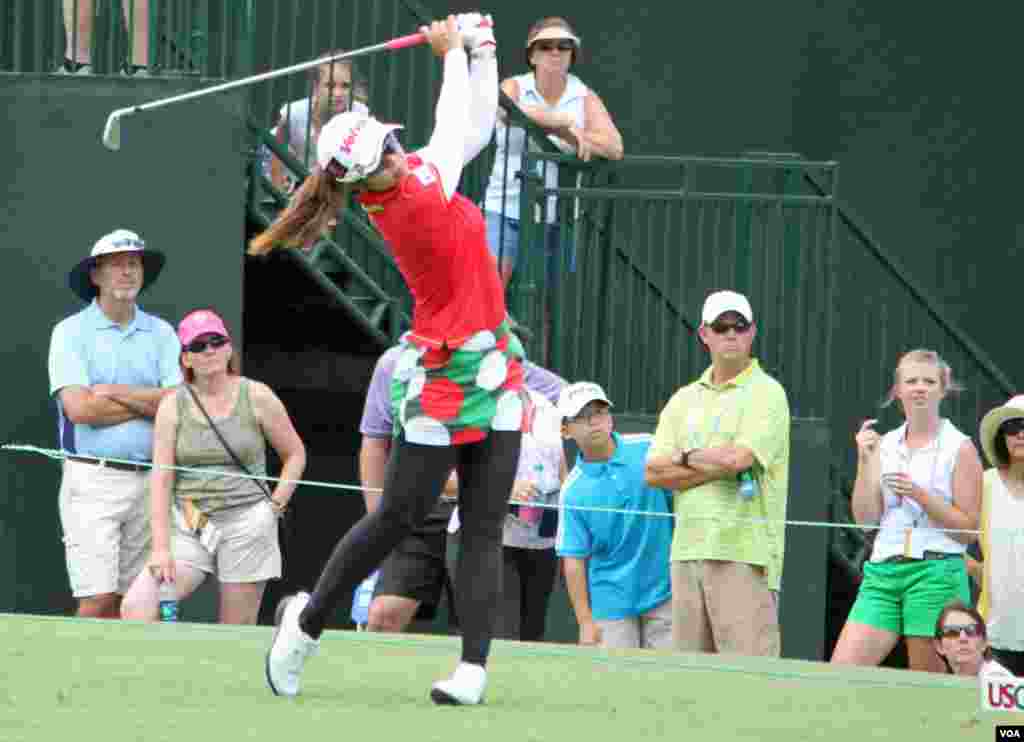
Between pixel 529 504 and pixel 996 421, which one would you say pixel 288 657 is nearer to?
pixel 529 504

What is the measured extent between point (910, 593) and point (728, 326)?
1284mm

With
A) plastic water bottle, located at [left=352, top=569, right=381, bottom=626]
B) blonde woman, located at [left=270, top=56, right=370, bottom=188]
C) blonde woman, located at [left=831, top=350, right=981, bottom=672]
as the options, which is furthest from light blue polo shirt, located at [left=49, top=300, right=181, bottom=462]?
blonde woman, located at [left=831, top=350, right=981, bottom=672]

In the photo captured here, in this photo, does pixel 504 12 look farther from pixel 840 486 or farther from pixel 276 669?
pixel 276 669

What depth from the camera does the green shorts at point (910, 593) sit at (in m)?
9.64

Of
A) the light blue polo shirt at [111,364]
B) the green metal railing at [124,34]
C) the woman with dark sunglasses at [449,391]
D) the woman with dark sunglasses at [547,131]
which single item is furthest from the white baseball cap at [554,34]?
the woman with dark sunglasses at [449,391]

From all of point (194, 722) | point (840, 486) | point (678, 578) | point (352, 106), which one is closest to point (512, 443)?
point (194, 722)

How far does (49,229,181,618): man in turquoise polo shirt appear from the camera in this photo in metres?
10.4

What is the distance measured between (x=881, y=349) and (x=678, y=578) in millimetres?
3662

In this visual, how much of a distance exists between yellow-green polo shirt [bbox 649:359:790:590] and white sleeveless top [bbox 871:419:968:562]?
0.43m

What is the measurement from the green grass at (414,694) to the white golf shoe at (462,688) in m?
0.05

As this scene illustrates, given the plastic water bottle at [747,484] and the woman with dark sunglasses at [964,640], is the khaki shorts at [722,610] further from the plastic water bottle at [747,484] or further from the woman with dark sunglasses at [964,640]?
the woman with dark sunglasses at [964,640]

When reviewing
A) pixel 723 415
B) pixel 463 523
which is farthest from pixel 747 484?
pixel 463 523

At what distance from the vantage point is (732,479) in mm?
9727

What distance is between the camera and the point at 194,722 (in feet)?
21.5
